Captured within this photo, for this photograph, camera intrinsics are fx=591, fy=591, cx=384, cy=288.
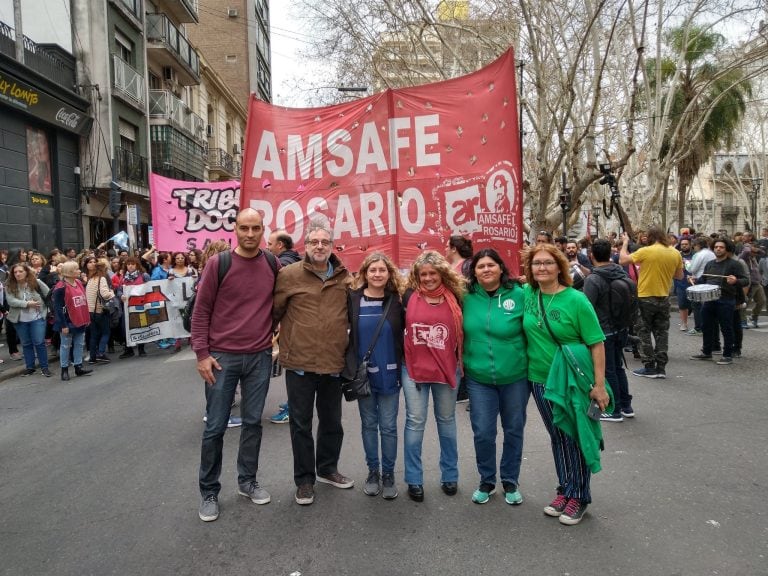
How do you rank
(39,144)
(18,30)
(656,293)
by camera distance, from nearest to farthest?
(656,293)
(18,30)
(39,144)

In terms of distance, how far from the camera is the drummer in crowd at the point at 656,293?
7.25 metres

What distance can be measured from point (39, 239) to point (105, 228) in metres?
5.02

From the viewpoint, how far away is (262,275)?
3.87 metres

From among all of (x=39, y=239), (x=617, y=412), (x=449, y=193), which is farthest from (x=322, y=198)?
(x=39, y=239)

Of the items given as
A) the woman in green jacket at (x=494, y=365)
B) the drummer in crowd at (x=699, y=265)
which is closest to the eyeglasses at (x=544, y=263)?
the woman in green jacket at (x=494, y=365)

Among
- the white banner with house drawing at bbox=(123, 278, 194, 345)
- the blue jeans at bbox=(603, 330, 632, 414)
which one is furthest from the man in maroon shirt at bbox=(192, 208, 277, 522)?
the white banner with house drawing at bbox=(123, 278, 194, 345)

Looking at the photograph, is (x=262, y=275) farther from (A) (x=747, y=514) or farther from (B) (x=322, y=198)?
(A) (x=747, y=514)

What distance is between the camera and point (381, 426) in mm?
3992

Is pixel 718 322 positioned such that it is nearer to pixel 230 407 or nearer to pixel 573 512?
pixel 573 512

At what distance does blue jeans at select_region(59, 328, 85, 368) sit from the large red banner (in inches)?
185

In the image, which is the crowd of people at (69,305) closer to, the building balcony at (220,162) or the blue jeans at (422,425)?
the blue jeans at (422,425)

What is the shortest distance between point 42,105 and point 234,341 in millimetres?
16744

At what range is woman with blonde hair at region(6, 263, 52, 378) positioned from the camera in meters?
8.48

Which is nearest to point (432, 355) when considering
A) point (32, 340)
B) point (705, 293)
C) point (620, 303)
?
point (620, 303)
